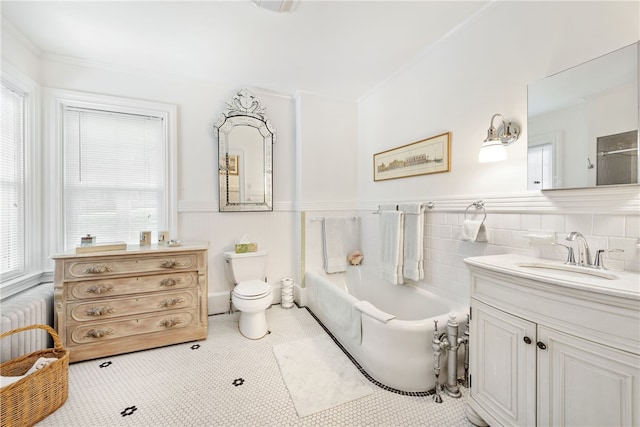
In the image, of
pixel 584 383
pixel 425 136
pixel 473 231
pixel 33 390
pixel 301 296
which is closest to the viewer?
pixel 584 383

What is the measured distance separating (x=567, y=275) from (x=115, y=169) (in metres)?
3.52

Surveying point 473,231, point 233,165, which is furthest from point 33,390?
point 473,231

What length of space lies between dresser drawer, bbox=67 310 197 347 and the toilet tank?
21.6 inches

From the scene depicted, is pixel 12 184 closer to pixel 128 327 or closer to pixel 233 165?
pixel 128 327

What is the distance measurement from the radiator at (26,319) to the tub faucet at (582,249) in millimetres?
3196

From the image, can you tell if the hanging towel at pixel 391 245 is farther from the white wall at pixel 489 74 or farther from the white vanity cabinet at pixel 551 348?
the white vanity cabinet at pixel 551 348

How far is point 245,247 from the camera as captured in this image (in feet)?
9.16

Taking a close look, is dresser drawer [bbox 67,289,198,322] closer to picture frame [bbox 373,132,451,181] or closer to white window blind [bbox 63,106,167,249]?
white window blind [bbox 63,106,167,249]

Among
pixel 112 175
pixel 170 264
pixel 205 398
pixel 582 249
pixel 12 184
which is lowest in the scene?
pixel 205 398

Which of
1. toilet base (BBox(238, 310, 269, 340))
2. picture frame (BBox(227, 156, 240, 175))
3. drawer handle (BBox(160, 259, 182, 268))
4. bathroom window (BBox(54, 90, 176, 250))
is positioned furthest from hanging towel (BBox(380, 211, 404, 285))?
bathroom window (BBox(54, 90, 176, 250))

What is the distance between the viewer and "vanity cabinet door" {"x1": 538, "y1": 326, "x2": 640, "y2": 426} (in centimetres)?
91

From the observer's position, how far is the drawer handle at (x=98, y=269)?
6.61 ft

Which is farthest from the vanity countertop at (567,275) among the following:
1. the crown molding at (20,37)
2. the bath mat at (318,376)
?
the crown molding at (20,37)

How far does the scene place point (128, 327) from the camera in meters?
2.11
